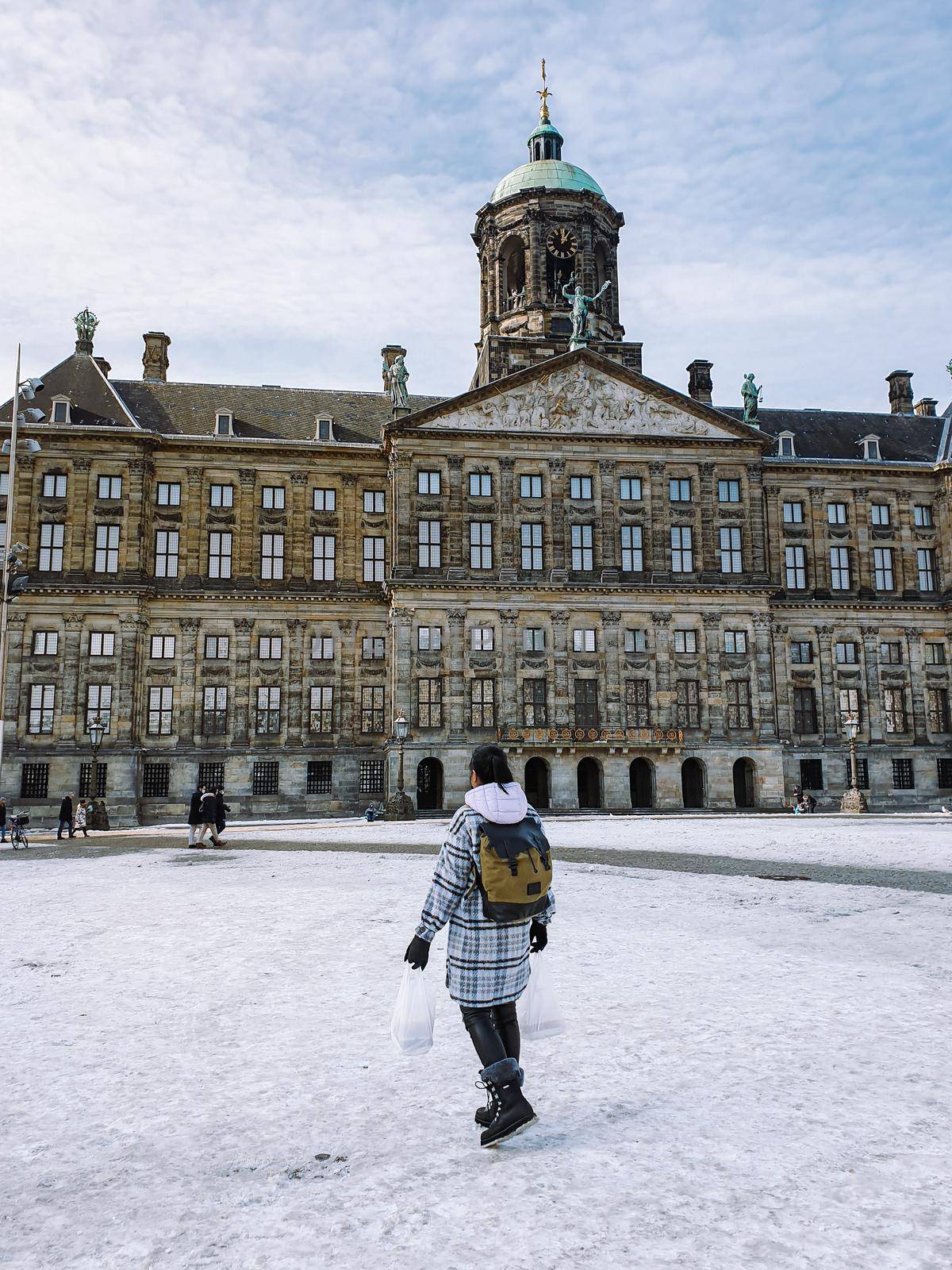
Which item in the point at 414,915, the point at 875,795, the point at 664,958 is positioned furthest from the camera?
the point at 875,795

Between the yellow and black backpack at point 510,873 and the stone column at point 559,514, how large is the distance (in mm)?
41609

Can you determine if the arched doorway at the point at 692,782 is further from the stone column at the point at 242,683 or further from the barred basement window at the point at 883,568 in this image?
the stone column at the point at 242,683

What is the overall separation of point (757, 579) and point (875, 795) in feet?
41.0

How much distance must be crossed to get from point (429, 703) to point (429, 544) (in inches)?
290

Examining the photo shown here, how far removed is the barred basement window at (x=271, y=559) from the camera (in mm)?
48938

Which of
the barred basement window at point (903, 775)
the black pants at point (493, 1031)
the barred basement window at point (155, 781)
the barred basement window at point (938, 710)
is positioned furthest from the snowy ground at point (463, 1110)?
the barred basement window at point (938, 710)

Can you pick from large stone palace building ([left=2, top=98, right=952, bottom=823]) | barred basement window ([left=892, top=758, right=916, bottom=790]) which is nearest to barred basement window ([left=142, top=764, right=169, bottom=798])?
large stone palace building ([left=2, top=98, right=952, bottom=823])

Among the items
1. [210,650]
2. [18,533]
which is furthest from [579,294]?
[18,533]

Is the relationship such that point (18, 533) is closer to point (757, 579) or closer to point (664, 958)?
point (757, 579)

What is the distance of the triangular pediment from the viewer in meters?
47.4

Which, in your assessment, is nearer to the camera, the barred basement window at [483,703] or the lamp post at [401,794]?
the lamp post at [401,794]

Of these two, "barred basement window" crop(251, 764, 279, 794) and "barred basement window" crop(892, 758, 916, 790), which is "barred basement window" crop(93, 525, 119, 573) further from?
"barred basement window" crop(892, 758, 916, 790)

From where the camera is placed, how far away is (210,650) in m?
47.8

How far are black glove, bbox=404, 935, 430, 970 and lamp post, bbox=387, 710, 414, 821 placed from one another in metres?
35.8
